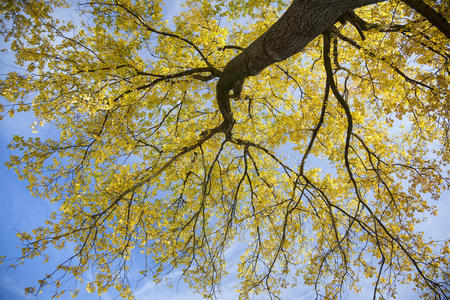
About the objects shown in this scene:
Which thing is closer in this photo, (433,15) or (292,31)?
(433,15)

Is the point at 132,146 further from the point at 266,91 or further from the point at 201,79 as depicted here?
the point at 266,91

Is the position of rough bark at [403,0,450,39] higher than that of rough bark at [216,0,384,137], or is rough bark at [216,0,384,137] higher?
rough bark at [216,0,384,137]

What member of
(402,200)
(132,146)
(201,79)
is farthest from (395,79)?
(132,146)

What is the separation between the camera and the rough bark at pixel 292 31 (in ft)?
7.62

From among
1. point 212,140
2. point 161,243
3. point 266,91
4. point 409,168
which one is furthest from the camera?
point 266,91

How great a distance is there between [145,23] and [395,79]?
4.68 metres

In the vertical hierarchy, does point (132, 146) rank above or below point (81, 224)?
above

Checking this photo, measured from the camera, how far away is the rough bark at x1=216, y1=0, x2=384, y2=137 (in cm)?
232

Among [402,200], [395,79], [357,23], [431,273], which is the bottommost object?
[431,273]

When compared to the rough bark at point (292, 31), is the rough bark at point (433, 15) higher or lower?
lower

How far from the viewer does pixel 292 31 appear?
264 cm

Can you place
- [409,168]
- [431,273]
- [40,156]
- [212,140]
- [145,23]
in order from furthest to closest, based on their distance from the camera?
[212,140]
[409,168]
[40,156]
[145,23]
[431,273]

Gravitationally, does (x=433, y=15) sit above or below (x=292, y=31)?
below

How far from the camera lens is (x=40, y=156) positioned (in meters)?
4.14
